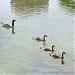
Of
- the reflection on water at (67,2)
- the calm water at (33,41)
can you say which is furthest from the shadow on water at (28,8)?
the reflection on water at (67,2)

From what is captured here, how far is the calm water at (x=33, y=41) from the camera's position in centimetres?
2231

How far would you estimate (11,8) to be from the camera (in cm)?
4928

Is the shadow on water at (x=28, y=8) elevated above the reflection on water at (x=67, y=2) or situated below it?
below

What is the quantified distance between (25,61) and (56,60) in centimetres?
274

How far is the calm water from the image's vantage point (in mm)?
22312

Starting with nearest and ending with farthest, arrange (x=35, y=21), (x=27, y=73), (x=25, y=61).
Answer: (x=27, y=73), (x=25, y=61), (x=35, y=21)

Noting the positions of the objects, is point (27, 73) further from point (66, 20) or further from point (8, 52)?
A: point (66, 20)

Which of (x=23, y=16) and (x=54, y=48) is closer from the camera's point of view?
(x=54, y=48)

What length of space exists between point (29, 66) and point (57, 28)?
13.3m

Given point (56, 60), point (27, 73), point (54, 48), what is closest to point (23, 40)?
point (54, 48)

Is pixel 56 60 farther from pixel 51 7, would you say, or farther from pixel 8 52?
pixel 51 7

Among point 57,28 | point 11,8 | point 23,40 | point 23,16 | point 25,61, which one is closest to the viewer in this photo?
point 25,61

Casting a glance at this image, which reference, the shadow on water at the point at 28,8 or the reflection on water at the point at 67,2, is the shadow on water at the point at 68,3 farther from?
the shadow on water at the point at 28,8

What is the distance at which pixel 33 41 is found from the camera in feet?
96.0
